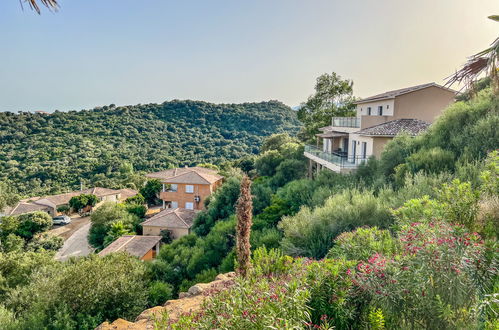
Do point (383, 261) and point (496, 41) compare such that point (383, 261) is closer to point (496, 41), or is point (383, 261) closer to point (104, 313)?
point (496, 41)

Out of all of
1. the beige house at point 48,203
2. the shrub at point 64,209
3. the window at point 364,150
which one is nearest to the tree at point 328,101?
the window at point 364,150

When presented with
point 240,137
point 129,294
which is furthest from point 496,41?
point 240,137

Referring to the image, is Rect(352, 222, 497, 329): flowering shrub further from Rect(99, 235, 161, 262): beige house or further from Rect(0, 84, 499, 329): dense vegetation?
Rect(99, 235, 161, 262): beige house

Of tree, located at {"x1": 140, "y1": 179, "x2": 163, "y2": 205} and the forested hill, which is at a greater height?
the forested hill

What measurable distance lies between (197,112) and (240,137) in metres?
18.5

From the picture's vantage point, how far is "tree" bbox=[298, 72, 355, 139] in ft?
103

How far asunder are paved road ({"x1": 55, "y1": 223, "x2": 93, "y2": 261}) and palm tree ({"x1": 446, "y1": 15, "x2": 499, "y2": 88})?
87.9ft

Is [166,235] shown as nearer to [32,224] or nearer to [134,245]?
[134,245]

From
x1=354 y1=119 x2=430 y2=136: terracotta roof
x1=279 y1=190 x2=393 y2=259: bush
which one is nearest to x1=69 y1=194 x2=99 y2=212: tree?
x1=354 y1=119 x2=430 y2=136: terracotta roof

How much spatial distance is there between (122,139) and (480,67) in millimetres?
74416

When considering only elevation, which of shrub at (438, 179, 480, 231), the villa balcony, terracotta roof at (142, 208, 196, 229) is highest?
shrub at (438, 179, 480, 231)

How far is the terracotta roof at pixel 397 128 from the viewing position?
1714 cm

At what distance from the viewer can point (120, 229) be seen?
81.3 feet

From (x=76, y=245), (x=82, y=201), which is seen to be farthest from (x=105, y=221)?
(x=82, y=201)
